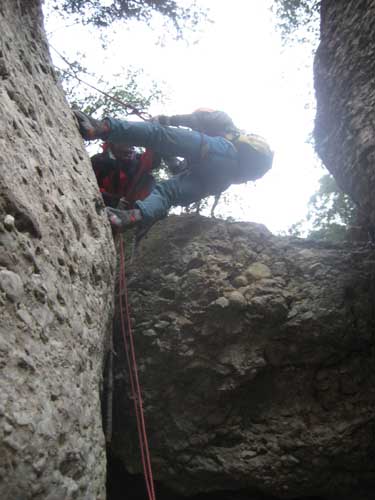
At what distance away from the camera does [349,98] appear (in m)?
4.55

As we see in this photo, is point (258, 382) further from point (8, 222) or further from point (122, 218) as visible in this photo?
point (8, 222)

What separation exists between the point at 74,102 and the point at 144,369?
5248 mm

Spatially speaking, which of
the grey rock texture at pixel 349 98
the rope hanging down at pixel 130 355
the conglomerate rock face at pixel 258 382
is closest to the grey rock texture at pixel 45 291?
the rope hanging down at pixel 130 355

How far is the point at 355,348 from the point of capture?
14.5 feet

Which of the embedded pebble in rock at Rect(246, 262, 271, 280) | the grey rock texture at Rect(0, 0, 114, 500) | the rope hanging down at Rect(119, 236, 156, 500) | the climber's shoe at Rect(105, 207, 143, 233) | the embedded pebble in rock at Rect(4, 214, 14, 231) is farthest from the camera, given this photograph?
the embedded pebble in rock at Rect(246, 262, 271, 280)

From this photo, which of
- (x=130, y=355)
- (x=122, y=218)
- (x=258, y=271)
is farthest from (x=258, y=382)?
(x=122, y=218)

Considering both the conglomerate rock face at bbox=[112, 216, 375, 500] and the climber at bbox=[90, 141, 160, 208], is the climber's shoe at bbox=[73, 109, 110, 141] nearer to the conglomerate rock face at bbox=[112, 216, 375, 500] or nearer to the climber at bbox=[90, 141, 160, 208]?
the climber at bbox=[90, 141, 160, 208]

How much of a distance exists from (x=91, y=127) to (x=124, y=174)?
964mm

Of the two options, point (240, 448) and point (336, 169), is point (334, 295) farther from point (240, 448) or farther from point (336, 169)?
point (240, 448)

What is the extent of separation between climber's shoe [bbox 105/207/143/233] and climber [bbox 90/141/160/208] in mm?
778

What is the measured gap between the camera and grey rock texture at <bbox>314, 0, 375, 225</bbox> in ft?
14.0

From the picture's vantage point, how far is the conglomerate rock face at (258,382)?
4203 millimetres

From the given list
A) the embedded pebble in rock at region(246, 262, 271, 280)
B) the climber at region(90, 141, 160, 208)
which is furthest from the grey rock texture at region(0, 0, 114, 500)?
the embedded pebble in rock at region(246, 262, 271, 280)

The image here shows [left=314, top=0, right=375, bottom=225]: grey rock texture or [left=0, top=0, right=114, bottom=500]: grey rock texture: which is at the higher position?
[left=314, top=0, right=375, bottom=225]: grey rock texture
